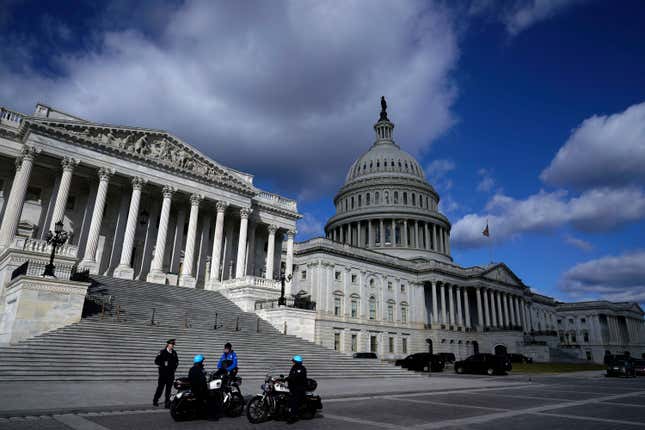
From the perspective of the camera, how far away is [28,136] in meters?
33.8

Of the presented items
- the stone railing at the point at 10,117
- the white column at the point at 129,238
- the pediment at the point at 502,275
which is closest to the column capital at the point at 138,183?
the white column at the point at 129,238

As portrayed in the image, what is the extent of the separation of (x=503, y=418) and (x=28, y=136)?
3755 cm

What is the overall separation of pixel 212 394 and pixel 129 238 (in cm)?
3017

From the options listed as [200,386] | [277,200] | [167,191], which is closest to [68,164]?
[167,191]

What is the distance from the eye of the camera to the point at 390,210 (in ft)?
311

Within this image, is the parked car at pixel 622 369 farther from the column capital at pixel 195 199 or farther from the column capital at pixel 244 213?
the column capital at pixel 195 199

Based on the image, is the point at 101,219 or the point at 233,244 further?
the point at 233,244

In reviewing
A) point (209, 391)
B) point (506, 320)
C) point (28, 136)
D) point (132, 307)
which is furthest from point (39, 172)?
point (506, 320)

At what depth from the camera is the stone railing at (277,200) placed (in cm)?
5159

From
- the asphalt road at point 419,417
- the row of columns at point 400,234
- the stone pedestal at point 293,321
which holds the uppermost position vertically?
the row of columns at point 400,234

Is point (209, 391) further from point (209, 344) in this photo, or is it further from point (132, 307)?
point (132, 307)

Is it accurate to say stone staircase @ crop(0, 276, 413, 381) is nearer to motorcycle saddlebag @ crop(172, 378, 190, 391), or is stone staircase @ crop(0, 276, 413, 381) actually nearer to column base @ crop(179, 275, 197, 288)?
column base @ crop(179, 275, 197, 288)

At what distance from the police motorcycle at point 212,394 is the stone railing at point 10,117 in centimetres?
3541

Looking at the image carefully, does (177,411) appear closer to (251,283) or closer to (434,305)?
(251,283)
